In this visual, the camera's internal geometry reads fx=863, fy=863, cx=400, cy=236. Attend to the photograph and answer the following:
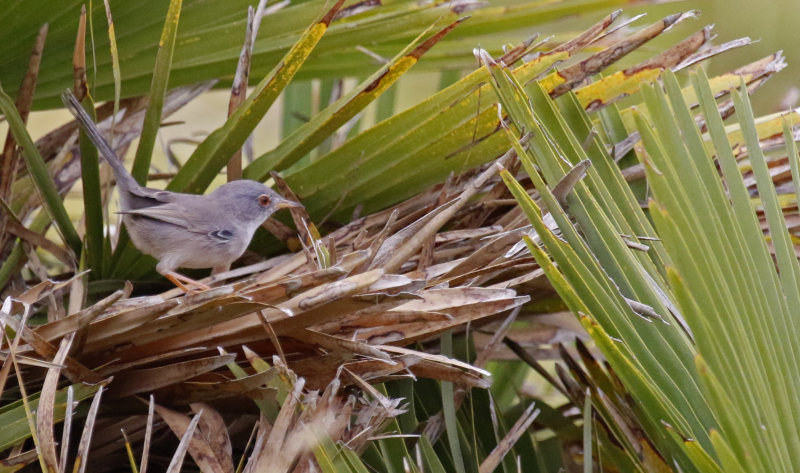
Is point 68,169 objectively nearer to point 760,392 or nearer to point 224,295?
point 224,295

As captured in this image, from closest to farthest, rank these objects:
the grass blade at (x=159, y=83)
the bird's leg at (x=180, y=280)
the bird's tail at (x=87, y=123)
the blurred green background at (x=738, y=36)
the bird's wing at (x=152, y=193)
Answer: the grass blade at (x=159, y=83), the bird's tail at (x=87, y=123), the bird's leg at (x=180, y=280), the bird's wing at (x=152, y=193), the blurred green background at (x=738, y=36)

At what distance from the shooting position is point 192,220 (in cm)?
298

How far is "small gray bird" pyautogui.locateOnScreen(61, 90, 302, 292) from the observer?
108 inches

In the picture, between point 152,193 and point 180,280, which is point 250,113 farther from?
point 180,280

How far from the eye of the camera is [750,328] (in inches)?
61.8

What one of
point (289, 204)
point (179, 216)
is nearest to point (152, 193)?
point (179, 216)

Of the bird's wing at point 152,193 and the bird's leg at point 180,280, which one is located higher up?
the bird's wing at point 152,193

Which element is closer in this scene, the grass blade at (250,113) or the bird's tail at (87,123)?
the grass blade at (250,113)

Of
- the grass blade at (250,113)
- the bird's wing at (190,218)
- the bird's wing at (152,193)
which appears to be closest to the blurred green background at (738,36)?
the bird's wing at (190,218)

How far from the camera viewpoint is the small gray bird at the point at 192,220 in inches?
108

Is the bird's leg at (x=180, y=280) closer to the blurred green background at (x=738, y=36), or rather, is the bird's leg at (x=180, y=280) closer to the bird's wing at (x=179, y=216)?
the bird's wing at (x=179, y=216)

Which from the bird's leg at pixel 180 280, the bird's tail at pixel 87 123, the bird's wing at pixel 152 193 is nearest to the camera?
the bird's tail at pixel 87 123

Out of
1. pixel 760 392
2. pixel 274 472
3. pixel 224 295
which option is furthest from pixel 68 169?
pixel 760 392

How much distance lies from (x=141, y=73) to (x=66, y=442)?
1.49 m
